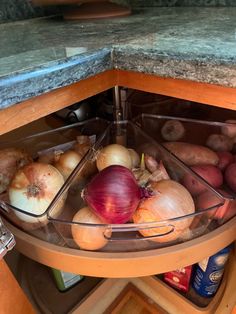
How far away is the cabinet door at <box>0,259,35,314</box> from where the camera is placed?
1.37ft

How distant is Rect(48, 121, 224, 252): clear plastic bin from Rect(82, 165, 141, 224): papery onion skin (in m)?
0.02

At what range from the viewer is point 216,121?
2.33ft

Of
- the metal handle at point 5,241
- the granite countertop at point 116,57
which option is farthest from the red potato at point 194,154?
the metal handle at point 5,241

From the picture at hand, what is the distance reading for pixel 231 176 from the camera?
577mm

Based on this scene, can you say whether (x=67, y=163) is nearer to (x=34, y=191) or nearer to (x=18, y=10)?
(x=34, y=191)

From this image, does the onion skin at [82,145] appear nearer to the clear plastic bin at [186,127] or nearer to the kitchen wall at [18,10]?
the clear plastic bin at [186,127]

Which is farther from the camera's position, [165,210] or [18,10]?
[18,10]

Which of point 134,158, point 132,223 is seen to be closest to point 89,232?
point 132,223

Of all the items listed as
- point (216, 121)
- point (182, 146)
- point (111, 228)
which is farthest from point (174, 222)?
point (216, 121)

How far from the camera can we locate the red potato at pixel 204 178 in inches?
21.3

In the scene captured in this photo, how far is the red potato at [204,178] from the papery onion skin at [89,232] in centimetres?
18

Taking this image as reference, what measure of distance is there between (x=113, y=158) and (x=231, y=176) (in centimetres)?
24

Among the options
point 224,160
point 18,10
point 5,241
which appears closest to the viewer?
point 5,241

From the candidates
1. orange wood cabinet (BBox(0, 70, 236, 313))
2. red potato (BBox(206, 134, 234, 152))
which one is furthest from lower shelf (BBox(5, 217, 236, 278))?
red potato (BBox(206, 134, 234, 152))
